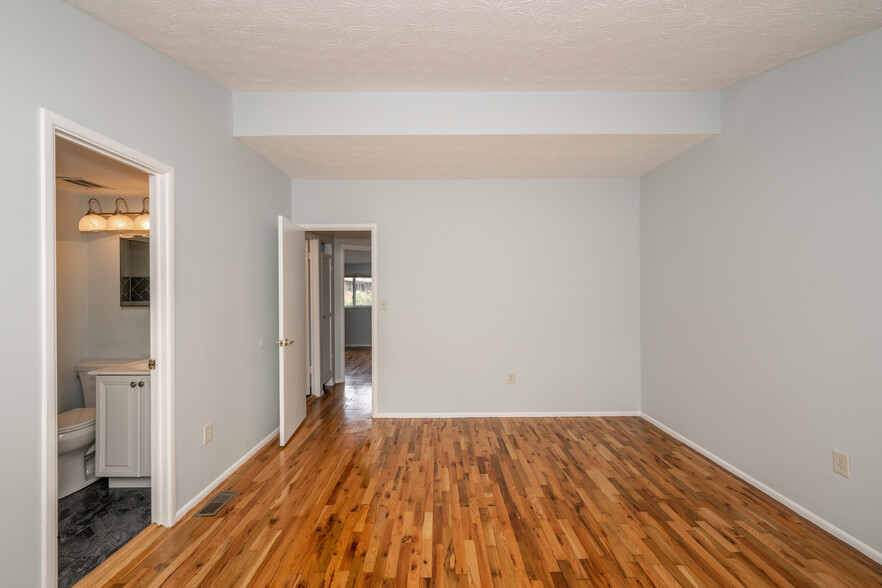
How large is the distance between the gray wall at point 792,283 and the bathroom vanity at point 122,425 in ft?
13.5

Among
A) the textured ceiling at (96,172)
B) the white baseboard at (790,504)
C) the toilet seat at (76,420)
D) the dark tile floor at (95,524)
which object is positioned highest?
the textured ceiling at (96,172)

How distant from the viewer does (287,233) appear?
3.81 metres

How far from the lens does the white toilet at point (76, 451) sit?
2.77 metres

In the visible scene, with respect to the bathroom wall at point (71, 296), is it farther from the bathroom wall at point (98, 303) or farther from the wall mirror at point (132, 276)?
the wall mirror at point (132, 276)

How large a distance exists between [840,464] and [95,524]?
13.7 feet

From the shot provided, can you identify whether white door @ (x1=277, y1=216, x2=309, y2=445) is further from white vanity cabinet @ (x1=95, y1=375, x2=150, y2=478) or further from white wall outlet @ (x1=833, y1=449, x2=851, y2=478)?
white wall outlet @ (x1=833, y1=449, x2=851, y2=478)

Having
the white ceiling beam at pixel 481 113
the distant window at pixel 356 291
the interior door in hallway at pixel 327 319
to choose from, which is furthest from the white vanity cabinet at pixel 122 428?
the distant window at pixel 356 291

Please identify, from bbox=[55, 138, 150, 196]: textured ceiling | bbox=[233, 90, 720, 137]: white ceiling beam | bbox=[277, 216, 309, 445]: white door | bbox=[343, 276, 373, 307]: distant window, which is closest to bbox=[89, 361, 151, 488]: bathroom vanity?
bbox=[277, 216, 309, 445]: white door

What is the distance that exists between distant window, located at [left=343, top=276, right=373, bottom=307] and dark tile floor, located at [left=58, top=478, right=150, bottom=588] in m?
8.01

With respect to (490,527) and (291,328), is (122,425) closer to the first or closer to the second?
(291,328)

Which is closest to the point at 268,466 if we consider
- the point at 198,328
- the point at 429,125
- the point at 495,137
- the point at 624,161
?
the point at 198,328

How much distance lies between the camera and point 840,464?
2287 millimetres

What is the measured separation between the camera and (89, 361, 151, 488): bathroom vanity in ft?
9.21

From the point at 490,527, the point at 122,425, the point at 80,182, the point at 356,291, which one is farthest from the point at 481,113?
the point at 356,291
